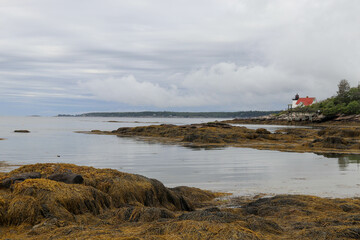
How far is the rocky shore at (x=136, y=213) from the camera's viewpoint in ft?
19.3

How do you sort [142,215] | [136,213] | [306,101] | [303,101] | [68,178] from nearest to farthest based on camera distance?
[142,215], [136,213], [68,178], [306,101], [303,101]

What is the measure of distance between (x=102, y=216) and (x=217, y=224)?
2853mm

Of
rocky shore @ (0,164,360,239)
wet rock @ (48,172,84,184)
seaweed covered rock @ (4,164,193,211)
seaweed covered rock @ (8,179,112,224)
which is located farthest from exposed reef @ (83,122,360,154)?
seaweed covered rock @ (8,179,112,224)

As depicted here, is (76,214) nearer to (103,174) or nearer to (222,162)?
(103,174)

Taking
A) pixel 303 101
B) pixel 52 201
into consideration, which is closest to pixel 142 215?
pixel 52 201

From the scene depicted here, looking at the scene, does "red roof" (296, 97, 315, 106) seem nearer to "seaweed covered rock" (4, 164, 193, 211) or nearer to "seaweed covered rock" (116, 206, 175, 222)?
"seaweed covered rock" (4, 164, 193, 211)

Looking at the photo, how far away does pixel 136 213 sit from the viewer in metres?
7.38

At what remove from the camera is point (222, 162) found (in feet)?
72.0

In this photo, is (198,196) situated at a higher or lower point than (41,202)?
lower

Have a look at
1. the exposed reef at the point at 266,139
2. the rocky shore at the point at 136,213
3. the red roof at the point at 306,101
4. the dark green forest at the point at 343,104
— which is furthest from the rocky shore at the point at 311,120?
the rocky shore at the point at 136,213

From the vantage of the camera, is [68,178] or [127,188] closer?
[68,178]

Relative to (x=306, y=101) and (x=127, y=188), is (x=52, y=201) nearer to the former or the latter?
(x=127, y=188)

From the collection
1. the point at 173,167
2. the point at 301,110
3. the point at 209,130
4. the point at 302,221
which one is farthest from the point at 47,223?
the point at 301,110

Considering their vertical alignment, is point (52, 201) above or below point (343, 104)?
below
